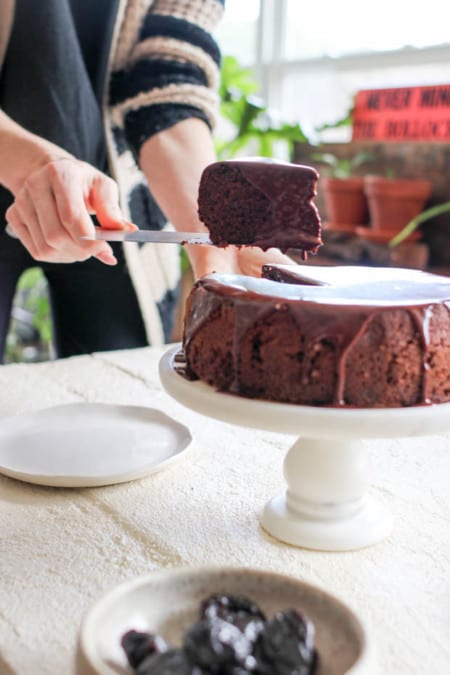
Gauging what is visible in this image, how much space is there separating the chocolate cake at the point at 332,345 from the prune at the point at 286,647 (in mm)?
301

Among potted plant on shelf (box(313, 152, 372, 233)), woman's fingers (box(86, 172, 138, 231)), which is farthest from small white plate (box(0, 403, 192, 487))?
potted plant on shelf (box(313, 152, 372, 233))

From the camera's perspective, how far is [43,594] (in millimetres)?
711

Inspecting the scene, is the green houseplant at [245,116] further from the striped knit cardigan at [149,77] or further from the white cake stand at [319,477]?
the white cake stand at [319,477]

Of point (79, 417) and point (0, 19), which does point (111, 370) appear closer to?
point (79, 417)

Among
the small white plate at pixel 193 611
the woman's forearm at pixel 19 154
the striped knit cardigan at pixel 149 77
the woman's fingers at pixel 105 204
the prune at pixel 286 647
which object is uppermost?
the striped knit cardigan at pixel 149 77

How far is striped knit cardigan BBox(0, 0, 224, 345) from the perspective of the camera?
1.54 metres

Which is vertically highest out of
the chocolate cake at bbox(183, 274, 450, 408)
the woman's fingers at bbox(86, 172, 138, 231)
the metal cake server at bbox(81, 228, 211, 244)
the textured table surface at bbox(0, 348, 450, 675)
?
the woman's fingers at bbox(86, 172, 138, 231)

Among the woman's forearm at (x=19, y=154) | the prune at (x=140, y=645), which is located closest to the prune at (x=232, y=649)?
the prune at (x=140, y=645)

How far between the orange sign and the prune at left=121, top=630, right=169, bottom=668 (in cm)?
258

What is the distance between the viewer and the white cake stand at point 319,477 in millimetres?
→ 756

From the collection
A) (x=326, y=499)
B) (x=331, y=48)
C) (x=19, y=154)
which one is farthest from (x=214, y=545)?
(x=331, y=48)

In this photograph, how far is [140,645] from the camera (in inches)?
20.0

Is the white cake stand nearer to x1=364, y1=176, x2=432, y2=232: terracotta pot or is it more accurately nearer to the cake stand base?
the cake stand base

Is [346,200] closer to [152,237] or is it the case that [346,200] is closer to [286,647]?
[152,237]
